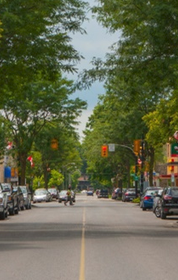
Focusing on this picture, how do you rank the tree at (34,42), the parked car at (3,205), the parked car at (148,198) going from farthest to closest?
1. the parked car at (148,198)
2. the parked car at (3,205)
3. the tree at (34,42)

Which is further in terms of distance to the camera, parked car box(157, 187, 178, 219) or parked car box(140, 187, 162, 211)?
parked car box(140, 187, 162, 211)

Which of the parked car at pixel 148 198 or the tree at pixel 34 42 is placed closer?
the tree at pixel 34 42

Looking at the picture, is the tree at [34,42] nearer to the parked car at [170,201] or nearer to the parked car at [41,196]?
the parked car at [170,201]

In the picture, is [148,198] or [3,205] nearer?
[3,205]

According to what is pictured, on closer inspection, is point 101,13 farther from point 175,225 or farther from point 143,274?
point 143,274

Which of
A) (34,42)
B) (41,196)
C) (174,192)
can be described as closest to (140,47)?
(34,42)

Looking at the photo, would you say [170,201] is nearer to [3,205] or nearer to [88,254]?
[3,205]

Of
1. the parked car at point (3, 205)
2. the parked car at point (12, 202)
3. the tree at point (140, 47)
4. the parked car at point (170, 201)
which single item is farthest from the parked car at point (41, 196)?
the tree at point (140, 47)

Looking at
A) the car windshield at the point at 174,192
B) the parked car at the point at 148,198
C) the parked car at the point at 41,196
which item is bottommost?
the car windshield at the point at 174,192

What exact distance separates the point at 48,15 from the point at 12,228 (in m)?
8.26

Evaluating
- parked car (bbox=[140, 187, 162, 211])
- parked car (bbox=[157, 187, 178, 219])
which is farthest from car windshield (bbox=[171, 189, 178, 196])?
parked car (bbox=[140, 187, 162, 211])

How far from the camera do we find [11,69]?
30.0 metres

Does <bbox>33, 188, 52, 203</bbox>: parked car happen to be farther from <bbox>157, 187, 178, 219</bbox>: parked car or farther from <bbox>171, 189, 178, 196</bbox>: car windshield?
<bbox>171, 189, 178, 196</bbox>: car windshield

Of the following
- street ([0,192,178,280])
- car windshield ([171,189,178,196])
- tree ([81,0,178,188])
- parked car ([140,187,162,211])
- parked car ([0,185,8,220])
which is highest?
tree ([81,0,178,188])
